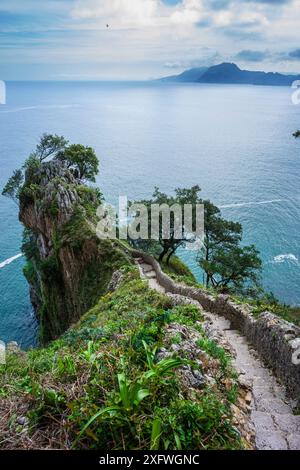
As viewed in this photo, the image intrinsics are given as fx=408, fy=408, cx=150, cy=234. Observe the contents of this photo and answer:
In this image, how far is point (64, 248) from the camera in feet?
114

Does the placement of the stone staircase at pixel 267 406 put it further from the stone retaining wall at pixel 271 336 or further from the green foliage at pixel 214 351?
the green foliage at pixel 214 351

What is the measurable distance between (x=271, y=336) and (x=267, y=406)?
2716mm

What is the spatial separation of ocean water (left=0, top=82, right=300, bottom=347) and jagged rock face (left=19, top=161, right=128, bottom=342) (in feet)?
42.0

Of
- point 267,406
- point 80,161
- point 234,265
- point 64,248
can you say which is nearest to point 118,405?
point 267,406

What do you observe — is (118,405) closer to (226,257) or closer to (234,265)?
(234,265)

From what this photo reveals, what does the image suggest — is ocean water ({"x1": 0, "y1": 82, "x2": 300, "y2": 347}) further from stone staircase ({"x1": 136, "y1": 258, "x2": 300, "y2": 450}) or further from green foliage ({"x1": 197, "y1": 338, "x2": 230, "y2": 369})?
green foliage ({"x1": 197, "y1": 338, "x2": 230, "y2": 369})

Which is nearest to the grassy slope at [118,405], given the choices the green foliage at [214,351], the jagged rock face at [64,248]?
the green foliage at [214,351]

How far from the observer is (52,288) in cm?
3844

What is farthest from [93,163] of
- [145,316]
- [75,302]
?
[145,316]

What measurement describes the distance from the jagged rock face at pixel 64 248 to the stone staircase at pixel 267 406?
62.3 ft

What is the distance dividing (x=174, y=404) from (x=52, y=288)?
33.9 metres

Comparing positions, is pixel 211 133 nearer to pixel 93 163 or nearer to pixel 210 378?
pixel 93 163

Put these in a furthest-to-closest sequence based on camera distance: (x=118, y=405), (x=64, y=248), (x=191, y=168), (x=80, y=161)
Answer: (x=191, y=168)
(x=80, y=161)
(x=64, y=248)
(x=118, y=405)

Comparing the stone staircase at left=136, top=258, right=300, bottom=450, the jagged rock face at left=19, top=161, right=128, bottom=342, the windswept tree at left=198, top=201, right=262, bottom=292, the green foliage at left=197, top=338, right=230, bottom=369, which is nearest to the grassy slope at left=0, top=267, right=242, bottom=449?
the green foliage at left=197, top=338, right=230, bottom=369
